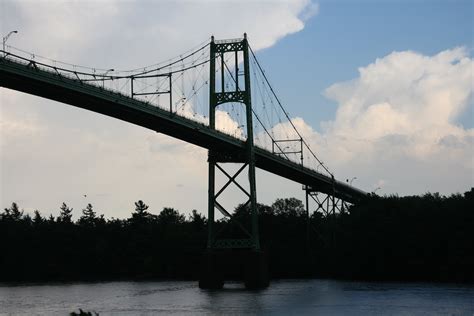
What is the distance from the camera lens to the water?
39.6m

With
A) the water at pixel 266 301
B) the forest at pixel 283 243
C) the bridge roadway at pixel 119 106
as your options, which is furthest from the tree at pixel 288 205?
the water at pixel 266 301

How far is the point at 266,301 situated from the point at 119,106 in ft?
49.5

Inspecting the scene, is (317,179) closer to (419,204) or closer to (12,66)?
(419,204)

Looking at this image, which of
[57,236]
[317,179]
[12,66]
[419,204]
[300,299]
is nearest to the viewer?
[12,66]

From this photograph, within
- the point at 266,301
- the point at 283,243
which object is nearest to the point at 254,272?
the point at 266,301

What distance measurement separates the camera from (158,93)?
49781 millimetres

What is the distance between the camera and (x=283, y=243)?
83.7m

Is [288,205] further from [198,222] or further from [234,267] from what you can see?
[234,267]

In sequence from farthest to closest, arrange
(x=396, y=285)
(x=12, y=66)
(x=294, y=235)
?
1. (x=294, y=235)
2. (x=396, y=285)
3. (x=12, y=66)

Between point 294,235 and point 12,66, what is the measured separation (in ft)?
167

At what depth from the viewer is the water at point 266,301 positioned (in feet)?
130

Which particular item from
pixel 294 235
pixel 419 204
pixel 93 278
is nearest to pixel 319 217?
pixel 294 235

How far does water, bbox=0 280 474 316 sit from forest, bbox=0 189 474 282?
557 centimetres

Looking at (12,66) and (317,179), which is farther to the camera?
(317,179)
